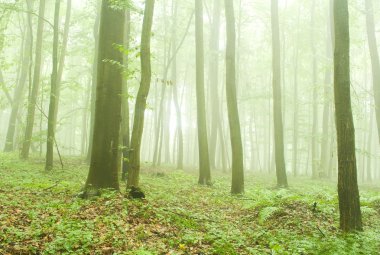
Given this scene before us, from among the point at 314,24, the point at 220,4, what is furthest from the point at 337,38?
the point at 314,24

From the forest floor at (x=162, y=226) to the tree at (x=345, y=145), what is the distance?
43 cm

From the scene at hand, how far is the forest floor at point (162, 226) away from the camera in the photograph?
554cm

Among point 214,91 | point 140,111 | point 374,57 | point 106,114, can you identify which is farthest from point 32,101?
point 374,57

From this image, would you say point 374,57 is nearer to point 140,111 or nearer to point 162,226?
point 140,111

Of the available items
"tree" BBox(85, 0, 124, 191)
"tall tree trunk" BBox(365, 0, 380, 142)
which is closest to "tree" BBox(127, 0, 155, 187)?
"tree" BBox(85, 0, 124, 191)

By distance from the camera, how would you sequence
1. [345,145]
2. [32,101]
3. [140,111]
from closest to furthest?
[345,145], [140,111], [32,101]

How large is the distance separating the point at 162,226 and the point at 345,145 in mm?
4252

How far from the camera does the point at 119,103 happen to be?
8.96 metres

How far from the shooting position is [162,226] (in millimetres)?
6930

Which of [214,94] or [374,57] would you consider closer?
[374,57]

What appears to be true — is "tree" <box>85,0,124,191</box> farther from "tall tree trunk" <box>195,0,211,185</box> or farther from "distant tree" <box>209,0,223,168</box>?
"distant tree" <box>209,0,223,168</box>

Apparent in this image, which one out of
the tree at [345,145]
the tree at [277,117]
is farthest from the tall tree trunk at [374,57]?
the tree at [345,145]

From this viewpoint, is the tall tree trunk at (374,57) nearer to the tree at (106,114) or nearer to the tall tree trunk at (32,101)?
the tree at (106,114)

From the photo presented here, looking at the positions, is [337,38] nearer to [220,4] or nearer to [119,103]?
[119,103]
